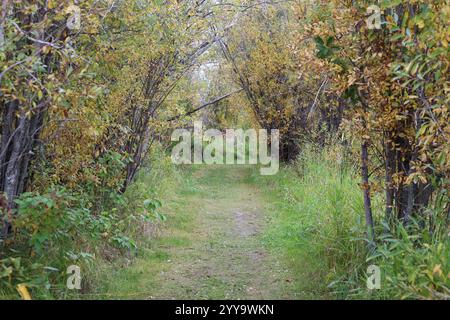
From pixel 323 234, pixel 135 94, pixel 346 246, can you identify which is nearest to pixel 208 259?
pixel 323 234

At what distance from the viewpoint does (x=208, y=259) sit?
5.95m

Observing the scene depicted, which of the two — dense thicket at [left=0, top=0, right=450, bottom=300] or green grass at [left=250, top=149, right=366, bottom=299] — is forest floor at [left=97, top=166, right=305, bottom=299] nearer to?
green grass at [left=250, top=149, right=366, bottom=299]

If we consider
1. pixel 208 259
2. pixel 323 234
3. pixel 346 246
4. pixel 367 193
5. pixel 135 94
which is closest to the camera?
pixel 367 193

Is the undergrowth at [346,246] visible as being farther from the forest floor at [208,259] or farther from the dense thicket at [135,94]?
the forest floor at [208,259]

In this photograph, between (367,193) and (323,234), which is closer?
(367,193)

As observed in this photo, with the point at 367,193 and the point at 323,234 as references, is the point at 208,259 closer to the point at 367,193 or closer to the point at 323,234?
the point at 323,234

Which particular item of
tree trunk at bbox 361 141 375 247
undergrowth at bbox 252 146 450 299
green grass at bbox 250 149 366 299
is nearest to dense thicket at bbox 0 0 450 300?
tree trunk at bbox 361 141 375 247

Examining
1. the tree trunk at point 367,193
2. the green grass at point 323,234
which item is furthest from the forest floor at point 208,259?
the tree trunk at point 367,193

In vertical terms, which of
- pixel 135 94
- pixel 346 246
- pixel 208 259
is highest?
pixel 135 94

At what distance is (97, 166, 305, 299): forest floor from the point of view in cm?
485

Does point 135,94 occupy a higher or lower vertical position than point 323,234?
higher

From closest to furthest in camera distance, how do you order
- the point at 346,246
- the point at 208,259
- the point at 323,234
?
1. the point at 346,246
2. the point at 323,234
3. the point at 208,259

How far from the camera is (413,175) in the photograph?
3.72 metres
